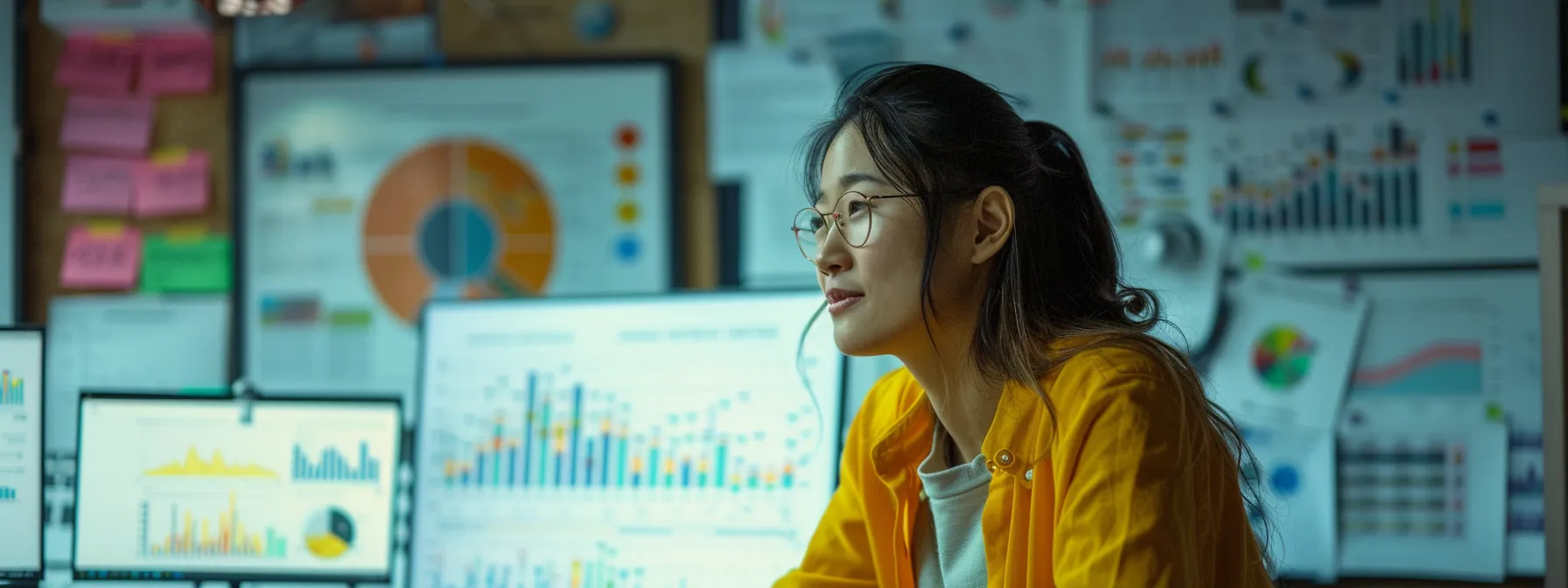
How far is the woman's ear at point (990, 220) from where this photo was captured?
102cm

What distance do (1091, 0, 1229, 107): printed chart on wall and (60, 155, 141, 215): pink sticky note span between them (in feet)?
6.05

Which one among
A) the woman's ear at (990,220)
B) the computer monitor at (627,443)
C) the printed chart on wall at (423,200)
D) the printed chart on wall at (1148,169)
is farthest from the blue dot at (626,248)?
the woman's ear at (990,220)

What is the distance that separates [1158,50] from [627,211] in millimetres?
999

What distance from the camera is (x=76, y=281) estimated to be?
7.84ft

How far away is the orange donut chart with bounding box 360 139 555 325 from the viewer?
2328 millimetres

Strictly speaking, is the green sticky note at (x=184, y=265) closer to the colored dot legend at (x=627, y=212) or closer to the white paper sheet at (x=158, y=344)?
the white paper sheet at (x=158, y=344)

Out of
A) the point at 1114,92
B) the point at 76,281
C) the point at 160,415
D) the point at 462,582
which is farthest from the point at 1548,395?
the point at 76,281

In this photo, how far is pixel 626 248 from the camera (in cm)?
231

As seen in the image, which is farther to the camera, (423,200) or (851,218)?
(423,200)

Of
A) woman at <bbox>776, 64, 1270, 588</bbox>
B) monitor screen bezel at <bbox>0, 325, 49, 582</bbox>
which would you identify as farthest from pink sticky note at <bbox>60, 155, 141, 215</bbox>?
woman at <bbox>776, 64, 1270, 588</bbox>

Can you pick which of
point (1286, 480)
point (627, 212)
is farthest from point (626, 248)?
point (1286, 480)

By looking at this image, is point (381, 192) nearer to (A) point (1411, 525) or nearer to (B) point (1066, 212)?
(B) point (1066, 212)

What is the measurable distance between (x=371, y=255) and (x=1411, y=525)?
1920 mm

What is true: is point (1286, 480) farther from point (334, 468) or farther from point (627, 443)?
point (334, 468)
